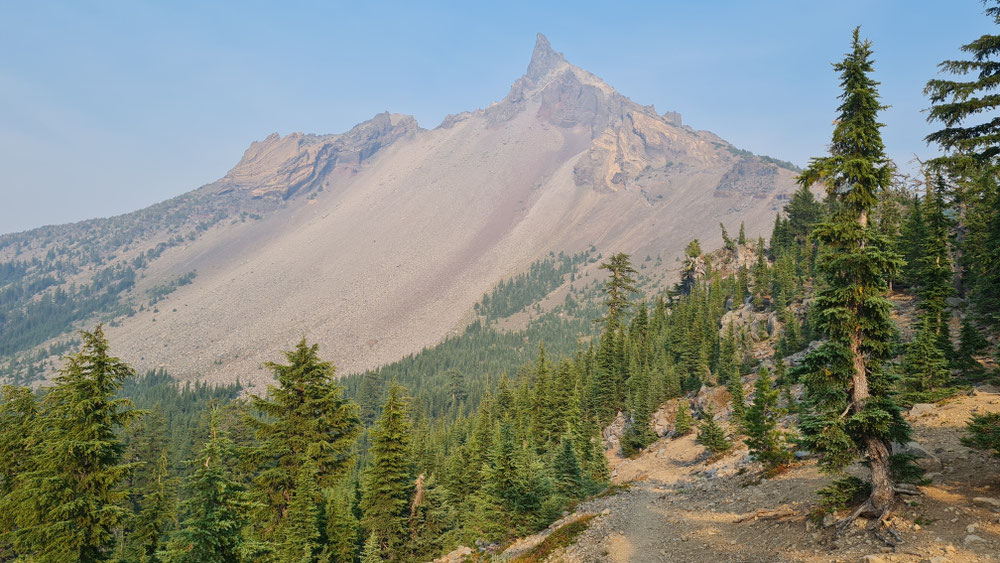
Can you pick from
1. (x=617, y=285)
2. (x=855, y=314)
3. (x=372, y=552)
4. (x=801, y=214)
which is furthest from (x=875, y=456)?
(x=801, y=214)

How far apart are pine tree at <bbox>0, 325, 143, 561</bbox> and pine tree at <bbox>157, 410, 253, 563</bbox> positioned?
21.2 ft

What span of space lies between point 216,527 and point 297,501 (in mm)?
9290

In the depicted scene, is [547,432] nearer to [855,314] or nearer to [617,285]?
[617,285]

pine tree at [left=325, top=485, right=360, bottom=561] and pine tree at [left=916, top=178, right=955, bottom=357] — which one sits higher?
pine tree at [left=916, top=178, right=955, bottom=357]

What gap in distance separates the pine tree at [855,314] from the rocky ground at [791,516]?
4.69ft

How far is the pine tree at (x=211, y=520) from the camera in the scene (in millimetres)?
14336

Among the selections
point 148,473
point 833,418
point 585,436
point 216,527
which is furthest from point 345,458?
point 148,473

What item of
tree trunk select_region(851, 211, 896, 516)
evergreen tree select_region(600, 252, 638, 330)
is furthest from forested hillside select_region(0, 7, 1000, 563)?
evergreen tree select_region(600, 252, 638, 330)

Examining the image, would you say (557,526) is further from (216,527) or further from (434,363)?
(434,363)

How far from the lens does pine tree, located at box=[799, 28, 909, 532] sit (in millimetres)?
14117

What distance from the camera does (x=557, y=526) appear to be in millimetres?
26844

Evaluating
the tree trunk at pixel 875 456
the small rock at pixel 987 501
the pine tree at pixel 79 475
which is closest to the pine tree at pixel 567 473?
the tree trunk at pixel 875 456

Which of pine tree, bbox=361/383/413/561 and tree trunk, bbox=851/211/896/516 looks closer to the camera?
tree trunk, bbox=851/211/896/516

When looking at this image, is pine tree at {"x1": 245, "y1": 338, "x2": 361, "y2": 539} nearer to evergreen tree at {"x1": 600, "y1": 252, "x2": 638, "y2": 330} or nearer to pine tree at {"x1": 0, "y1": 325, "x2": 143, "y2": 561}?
pine tree at {"x1": 0, "y1": 325, "x2": 143, "y2": 561}
